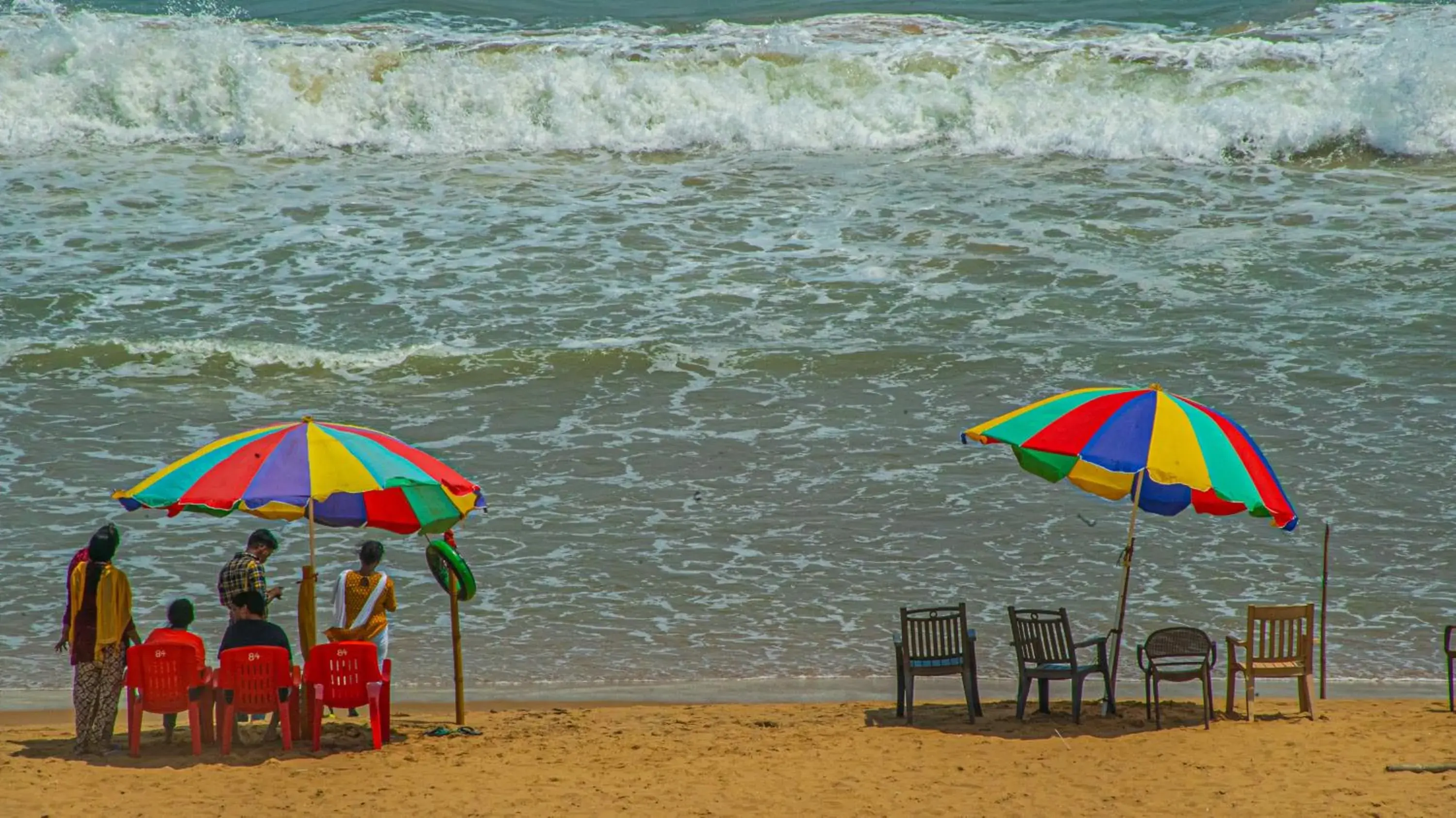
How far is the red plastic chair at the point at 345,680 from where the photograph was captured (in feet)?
25.1

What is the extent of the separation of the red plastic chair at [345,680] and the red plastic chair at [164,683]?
0.53 meters

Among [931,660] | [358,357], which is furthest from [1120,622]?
[358,357]

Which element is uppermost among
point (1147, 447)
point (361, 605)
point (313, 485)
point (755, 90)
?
point (755, 90)

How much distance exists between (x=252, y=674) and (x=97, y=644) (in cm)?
79

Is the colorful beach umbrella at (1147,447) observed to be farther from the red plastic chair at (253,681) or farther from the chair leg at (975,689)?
the red plastic chair at (253,681)

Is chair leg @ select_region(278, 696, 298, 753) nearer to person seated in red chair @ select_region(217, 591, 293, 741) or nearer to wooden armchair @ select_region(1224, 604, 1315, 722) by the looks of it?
person seated in red chair @ select_region(217, 591, 293, 741)

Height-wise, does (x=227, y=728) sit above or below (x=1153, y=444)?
below

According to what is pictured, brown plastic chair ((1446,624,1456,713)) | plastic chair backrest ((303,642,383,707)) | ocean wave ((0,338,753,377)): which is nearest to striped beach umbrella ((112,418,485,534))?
plastic chair backrest ((303,642,383,707))

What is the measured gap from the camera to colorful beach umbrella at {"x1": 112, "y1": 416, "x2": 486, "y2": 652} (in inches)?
289

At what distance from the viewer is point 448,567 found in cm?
798

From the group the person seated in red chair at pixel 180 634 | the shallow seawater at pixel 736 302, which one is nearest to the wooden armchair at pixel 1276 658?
the shallow seawater at pixel 736 302

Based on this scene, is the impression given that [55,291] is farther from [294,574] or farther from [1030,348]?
[1030,348]

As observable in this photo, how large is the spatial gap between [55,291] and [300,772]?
11.4 metres

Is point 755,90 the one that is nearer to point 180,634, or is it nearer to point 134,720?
point 180,634
